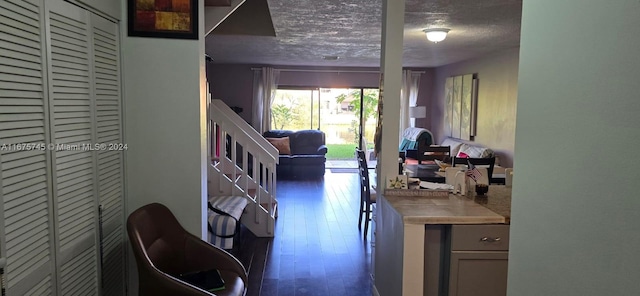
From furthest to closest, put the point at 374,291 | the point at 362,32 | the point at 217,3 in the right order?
the point at 362,32 < the point at 217,3 < the point at 374,291

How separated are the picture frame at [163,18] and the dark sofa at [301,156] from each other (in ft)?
19.7

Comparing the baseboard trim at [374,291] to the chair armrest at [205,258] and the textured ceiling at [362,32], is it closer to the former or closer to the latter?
the chair armrest at [205,258]

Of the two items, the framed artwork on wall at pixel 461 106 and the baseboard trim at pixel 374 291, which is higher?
the framed artwork on wall at pixel 461 106

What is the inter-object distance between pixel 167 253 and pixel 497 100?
5669mm

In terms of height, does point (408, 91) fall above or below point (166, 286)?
above

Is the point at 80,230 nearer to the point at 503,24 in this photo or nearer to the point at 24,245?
the point at 24,245

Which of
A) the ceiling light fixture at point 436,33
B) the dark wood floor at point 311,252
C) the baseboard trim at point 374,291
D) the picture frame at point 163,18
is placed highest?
the ceiling light fixture at point 436,33

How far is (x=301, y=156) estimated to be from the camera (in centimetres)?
855

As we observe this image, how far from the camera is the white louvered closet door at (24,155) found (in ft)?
4.86

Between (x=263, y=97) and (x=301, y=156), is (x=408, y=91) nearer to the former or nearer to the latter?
(x=301, y=156)

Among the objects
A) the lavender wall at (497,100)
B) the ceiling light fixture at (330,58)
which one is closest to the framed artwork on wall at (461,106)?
the lavender wall at (497,100)

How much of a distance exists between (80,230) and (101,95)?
2.20ft

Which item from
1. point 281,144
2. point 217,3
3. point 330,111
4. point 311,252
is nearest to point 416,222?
point 311,252

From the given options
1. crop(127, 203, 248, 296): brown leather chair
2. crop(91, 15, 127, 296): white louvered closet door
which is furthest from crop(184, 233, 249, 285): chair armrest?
crop(91, 15, 127, 296): white louvered closet door
